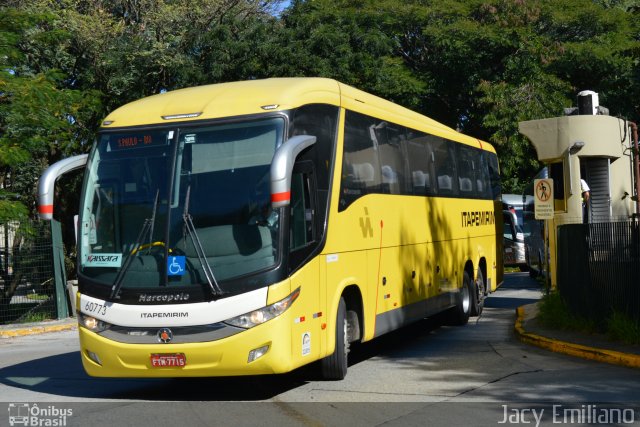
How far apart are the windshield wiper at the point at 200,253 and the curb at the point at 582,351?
5.45m

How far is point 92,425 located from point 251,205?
2.71 meters

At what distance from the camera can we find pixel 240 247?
9.29m

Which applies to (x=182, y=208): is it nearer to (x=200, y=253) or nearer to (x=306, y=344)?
(x=200, y=253)

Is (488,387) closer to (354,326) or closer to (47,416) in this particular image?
(354,326)

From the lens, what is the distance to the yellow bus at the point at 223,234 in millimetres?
9180

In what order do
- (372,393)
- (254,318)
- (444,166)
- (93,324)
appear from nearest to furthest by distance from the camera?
(254,318), (93,324), (372,393), (444,166)

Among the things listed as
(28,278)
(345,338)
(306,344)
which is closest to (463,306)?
(345,338)

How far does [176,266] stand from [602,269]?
6.81m

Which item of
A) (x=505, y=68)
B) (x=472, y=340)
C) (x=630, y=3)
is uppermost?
(x=630, y=3)

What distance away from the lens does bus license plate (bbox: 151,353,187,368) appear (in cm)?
923

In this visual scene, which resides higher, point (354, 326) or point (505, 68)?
point (505, 68)

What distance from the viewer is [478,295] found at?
18500 millimetres

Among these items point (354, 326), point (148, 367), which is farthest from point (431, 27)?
point (148, 367)

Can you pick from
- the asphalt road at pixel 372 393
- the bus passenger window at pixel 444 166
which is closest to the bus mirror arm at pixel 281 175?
the asphalt road at pixel 372 393
